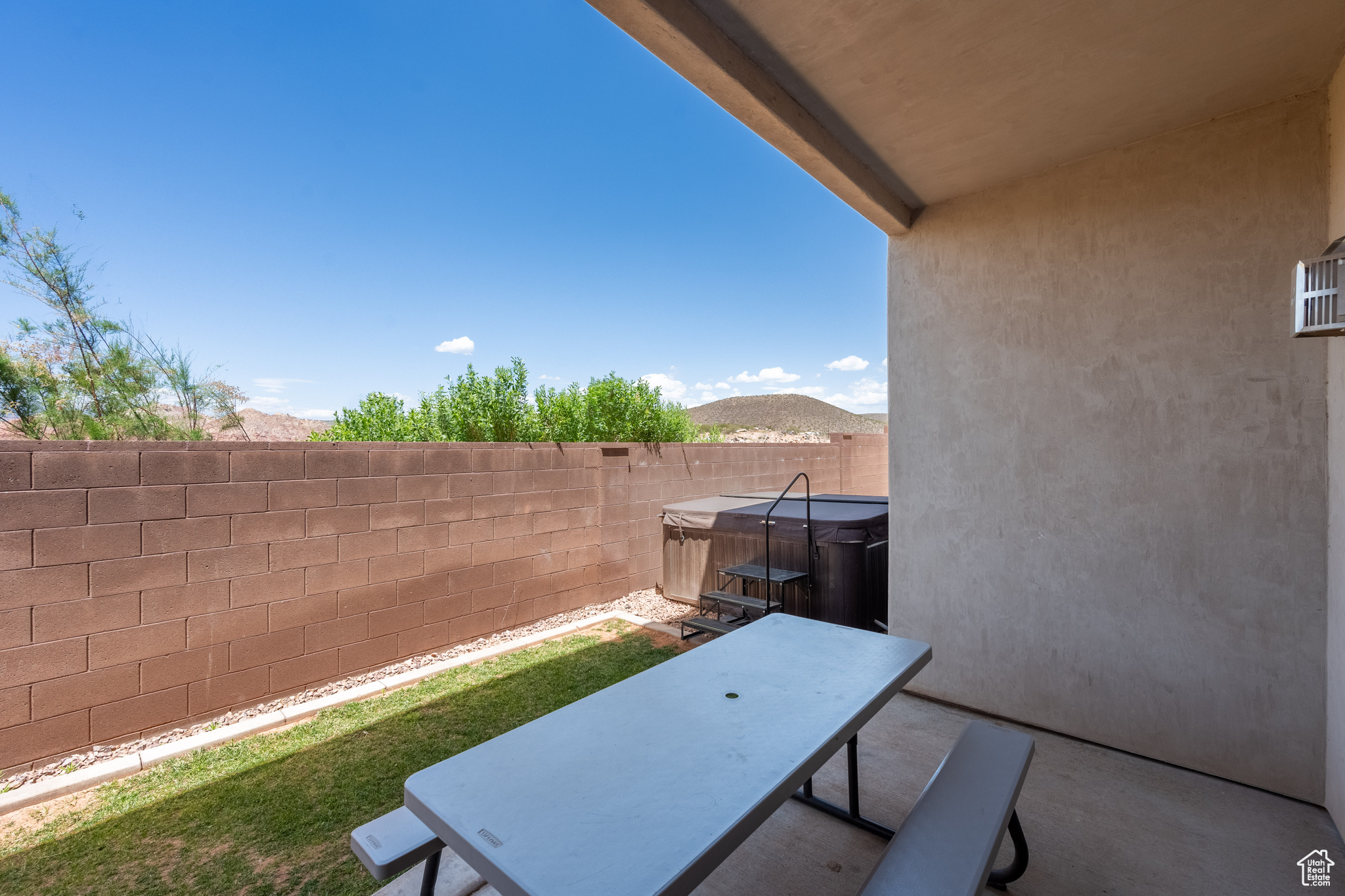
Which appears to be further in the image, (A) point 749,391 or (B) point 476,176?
(A) point 749,391

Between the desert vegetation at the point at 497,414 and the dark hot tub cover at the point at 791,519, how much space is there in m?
1.64

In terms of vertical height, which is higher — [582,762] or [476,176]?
[476,176]

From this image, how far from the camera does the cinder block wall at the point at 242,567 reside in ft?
7.59

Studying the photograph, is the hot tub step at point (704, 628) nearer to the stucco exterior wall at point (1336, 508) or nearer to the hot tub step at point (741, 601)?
the hot tub step at point (741, 601)

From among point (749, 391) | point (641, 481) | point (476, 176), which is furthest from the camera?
point (749, 391)

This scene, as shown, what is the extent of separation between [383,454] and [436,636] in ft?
4.32

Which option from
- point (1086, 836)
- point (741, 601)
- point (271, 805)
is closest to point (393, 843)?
point (271, 805)

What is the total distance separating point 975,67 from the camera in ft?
5.71

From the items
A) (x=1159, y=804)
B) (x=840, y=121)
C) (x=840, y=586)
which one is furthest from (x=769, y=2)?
(x=840, y=586)

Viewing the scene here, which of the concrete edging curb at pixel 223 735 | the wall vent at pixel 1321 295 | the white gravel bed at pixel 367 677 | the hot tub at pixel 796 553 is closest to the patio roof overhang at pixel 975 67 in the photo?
the wall vent at pixel 1321 295

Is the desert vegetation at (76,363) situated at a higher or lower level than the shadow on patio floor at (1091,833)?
higher

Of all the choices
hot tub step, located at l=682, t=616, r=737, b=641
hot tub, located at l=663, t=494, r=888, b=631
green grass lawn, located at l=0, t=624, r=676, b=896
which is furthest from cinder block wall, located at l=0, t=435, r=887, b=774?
hot tub step, located at l=682, t=616, r=737, b=641

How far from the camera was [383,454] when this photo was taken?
3418mm

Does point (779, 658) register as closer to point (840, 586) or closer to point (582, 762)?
point (582, 762)
